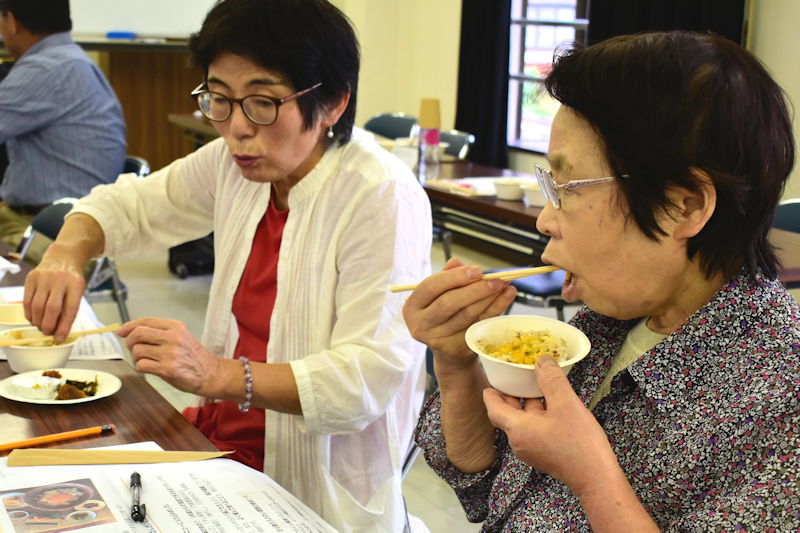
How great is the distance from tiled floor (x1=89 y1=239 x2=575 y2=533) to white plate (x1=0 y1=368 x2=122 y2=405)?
151 centimetres

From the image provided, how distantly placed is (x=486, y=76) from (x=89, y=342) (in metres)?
5.14

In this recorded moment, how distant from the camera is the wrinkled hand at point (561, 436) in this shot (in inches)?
38.4

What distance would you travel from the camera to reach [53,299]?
165 cm

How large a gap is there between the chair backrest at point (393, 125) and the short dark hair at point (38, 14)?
84.8 inches

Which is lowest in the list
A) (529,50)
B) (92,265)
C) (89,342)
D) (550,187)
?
(92,265)

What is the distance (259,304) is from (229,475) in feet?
2.02

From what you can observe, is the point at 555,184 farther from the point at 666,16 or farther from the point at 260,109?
the point at 666,16

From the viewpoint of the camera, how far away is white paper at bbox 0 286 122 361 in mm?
1732

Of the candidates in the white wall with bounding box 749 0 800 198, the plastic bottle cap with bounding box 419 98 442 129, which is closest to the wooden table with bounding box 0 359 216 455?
the plastic bottle cap with bounding box 419 98 442 129

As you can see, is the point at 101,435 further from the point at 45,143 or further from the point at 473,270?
the point at 45,143

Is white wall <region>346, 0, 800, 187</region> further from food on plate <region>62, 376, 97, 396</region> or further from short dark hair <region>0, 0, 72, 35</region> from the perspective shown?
food on plate <region>62, 376, 97, 396</region>

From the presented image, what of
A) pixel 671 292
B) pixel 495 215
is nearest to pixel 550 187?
pixel 671 292

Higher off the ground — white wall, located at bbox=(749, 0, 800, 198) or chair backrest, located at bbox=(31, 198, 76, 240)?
white wall, located at bbox=(749, 0, 800, 198)

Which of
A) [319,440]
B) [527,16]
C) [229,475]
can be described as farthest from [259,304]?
[527,16]
